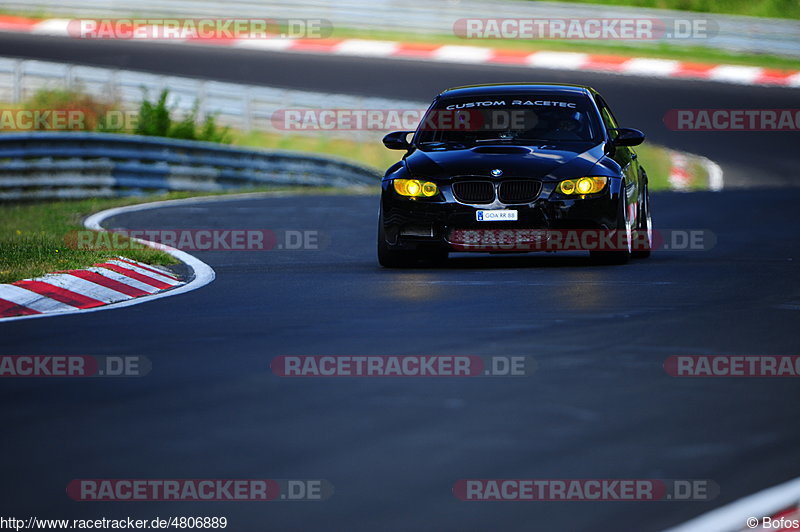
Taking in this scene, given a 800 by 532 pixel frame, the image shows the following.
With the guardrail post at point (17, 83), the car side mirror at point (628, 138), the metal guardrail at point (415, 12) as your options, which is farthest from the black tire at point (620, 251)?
the metal guardrail at point (415, 12)

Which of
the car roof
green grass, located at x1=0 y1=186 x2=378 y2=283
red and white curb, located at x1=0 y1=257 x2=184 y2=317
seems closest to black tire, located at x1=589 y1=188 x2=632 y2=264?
the car roof

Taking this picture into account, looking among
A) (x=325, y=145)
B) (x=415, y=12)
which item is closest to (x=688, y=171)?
(x=325, y=145)

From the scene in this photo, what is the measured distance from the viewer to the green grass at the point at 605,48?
4112cm

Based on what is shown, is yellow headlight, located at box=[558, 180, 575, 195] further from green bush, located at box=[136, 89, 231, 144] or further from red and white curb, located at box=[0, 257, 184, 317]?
green bush, located at box=[136, 89, 231, 144]

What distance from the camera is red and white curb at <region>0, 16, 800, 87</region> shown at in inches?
1519

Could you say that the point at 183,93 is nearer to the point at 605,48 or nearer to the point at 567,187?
the point at 605,48

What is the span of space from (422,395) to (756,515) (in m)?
2.34

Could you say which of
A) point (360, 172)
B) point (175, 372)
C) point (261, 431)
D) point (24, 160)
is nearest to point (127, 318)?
point (175, 372)

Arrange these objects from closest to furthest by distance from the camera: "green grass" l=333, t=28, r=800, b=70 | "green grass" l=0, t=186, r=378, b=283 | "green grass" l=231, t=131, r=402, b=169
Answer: "green grass" l=0, t=186, r=378, b=283 → "green grass" l=231, t=131, r=402, b=169 → "green grass" l=333, t=28, r=800, b=70

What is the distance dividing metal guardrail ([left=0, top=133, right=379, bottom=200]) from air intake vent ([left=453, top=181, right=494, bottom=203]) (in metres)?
11.5

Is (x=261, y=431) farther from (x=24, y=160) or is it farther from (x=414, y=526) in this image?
(x=24, y=160)

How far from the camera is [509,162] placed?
13.3 meters

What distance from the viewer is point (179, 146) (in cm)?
2538

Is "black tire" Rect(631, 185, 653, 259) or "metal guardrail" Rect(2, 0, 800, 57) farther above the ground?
"metal guardrail" Rect(2, 0, 800, 57)
